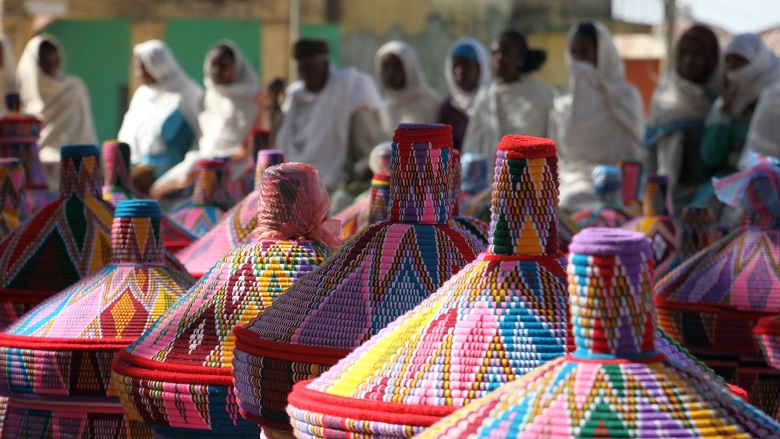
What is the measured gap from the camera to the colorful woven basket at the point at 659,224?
24.5 feet

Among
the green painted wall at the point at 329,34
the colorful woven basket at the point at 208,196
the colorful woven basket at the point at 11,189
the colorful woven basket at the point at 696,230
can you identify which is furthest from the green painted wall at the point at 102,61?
the colorful woven basket at the point at 696,230

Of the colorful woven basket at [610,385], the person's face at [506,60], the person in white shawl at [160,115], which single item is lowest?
the person in white shawl at [160,115]

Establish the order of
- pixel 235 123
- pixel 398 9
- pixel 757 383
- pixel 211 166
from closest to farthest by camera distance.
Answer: pixel 757 383, pixel 211 166, pixel 235 123, pixel 398 9

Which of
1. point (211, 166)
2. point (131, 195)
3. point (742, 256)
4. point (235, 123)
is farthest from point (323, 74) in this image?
point (742, 256)

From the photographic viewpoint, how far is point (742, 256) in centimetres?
520

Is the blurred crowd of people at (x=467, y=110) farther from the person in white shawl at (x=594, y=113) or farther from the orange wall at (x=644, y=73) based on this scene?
the orange wall at (x=644, y=73)

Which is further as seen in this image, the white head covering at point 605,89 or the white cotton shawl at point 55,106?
the white cotton shawl at point 55,106

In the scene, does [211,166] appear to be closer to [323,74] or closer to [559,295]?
[559,295]

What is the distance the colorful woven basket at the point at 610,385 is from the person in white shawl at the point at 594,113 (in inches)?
402

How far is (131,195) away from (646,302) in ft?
16.1

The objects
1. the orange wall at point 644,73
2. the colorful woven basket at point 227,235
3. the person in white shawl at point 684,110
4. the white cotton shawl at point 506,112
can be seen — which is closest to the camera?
the colorful woven basket at point 227,235

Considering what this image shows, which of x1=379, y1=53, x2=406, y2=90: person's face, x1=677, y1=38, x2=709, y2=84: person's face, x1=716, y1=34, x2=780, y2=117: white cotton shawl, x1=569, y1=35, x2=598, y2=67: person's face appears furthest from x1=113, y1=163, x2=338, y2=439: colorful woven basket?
x1=379, y1=53, x2=406, y2=90: person's face

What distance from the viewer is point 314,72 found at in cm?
1401

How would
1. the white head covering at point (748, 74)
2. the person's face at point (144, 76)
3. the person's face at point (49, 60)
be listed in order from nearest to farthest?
the white head covering at point (748, 74)
the person's face at point (49, 60)
the person's face at point (144, 76)
